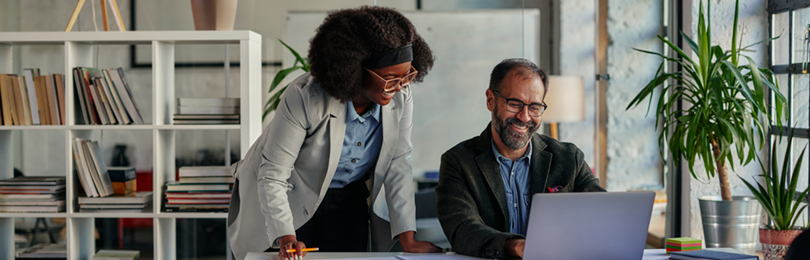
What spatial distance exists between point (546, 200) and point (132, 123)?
217 cm

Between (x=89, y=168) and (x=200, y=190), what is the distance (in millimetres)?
516

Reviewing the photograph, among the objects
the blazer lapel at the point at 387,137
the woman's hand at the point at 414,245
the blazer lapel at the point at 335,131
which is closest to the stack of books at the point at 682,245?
the woman's hand at the point at 414,245

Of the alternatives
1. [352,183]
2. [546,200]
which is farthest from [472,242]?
[352,183]

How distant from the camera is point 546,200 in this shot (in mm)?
1347

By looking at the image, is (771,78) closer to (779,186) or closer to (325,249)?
(779,186)

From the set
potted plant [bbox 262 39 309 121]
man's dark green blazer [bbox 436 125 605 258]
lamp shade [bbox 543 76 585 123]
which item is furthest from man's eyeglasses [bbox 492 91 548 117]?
potted plant [bbox 262 39 309 121]

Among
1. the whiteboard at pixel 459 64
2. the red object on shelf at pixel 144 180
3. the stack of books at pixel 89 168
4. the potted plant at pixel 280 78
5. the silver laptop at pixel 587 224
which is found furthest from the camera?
the whiteboard at pixel 459 64

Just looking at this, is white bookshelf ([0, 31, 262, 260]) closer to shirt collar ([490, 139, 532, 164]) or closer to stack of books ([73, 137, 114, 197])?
stack of books ([73, 137, 114, 197])

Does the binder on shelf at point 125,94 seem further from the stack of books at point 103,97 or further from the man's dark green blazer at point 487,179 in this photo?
the man's dark green blazer at point 487,179

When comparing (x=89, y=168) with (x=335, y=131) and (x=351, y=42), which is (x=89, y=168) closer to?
(x=335, y=131)

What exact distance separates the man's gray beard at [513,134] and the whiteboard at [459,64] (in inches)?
94.0

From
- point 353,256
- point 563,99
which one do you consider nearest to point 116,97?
point 353,256

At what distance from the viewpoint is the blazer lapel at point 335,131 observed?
184 centimetres

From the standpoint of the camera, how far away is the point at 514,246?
159 cm
